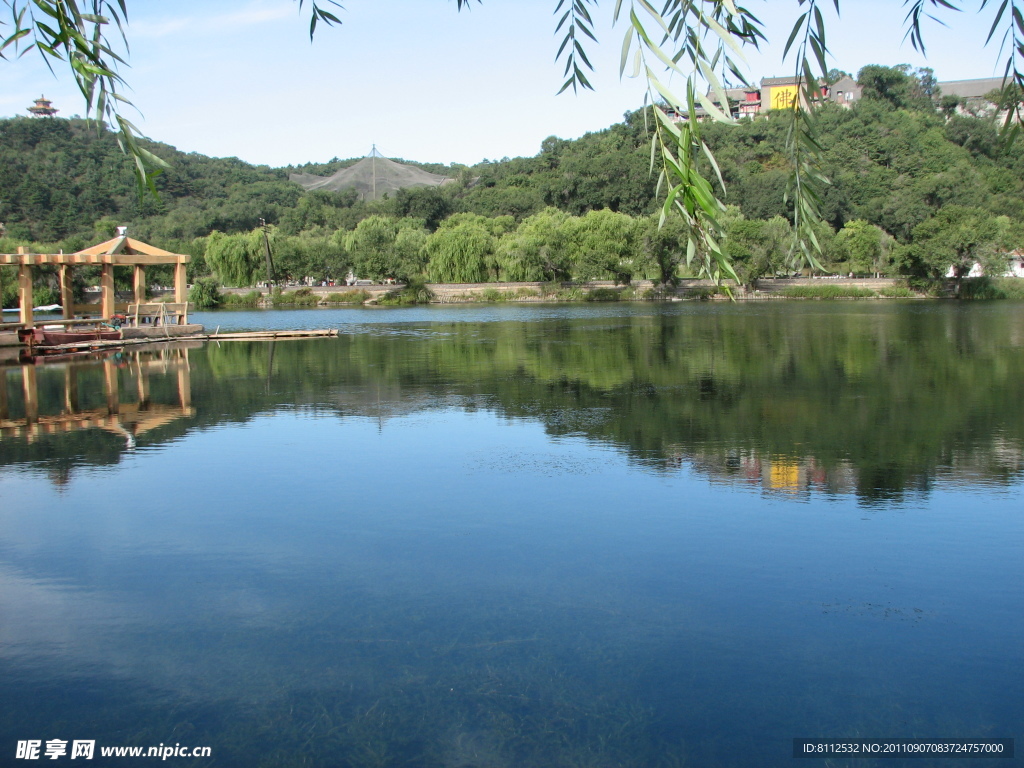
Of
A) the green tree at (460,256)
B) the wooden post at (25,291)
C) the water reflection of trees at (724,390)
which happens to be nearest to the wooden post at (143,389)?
the water reflection of trees at (724,390)

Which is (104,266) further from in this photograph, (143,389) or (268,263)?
(268,263)

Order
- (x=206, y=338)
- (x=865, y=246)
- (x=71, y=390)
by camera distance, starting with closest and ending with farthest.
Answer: (x=71, y=390) < (x=206, y=338) < (x=865, y=246)

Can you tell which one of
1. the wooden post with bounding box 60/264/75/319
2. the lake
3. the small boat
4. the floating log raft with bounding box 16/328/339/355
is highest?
the wooden post with bounding box 60/264/75/319

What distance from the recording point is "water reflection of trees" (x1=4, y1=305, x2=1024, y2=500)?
10828mm

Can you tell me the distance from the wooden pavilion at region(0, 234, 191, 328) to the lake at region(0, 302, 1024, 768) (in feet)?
51.5

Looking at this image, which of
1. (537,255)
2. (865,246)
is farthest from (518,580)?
(865,246)

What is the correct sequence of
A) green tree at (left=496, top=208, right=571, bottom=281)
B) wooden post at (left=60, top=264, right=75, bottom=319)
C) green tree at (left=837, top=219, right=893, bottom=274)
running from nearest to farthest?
wooden post at (left=60, top=264, right=75, bottom=319)
green tree at (left=837, top=219, right=893, bottom=274)
green tree at (left=496, top=208, right=571, bottom=281)

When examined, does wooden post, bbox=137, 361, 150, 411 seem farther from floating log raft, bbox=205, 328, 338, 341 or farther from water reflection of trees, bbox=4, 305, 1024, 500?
floating log raft, bbox=205, 328, 338, 341

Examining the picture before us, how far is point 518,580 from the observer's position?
6.80 m

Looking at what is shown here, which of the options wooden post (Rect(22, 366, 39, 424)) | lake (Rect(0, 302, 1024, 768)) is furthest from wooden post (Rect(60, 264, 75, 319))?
lake (Rect(0, 302, 1024, 768))

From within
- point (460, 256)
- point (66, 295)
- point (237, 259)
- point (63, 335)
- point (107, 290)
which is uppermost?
point (237, 259)

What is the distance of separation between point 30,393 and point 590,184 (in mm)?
83973

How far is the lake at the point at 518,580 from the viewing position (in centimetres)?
483

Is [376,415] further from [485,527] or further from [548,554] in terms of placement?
[548,554]
